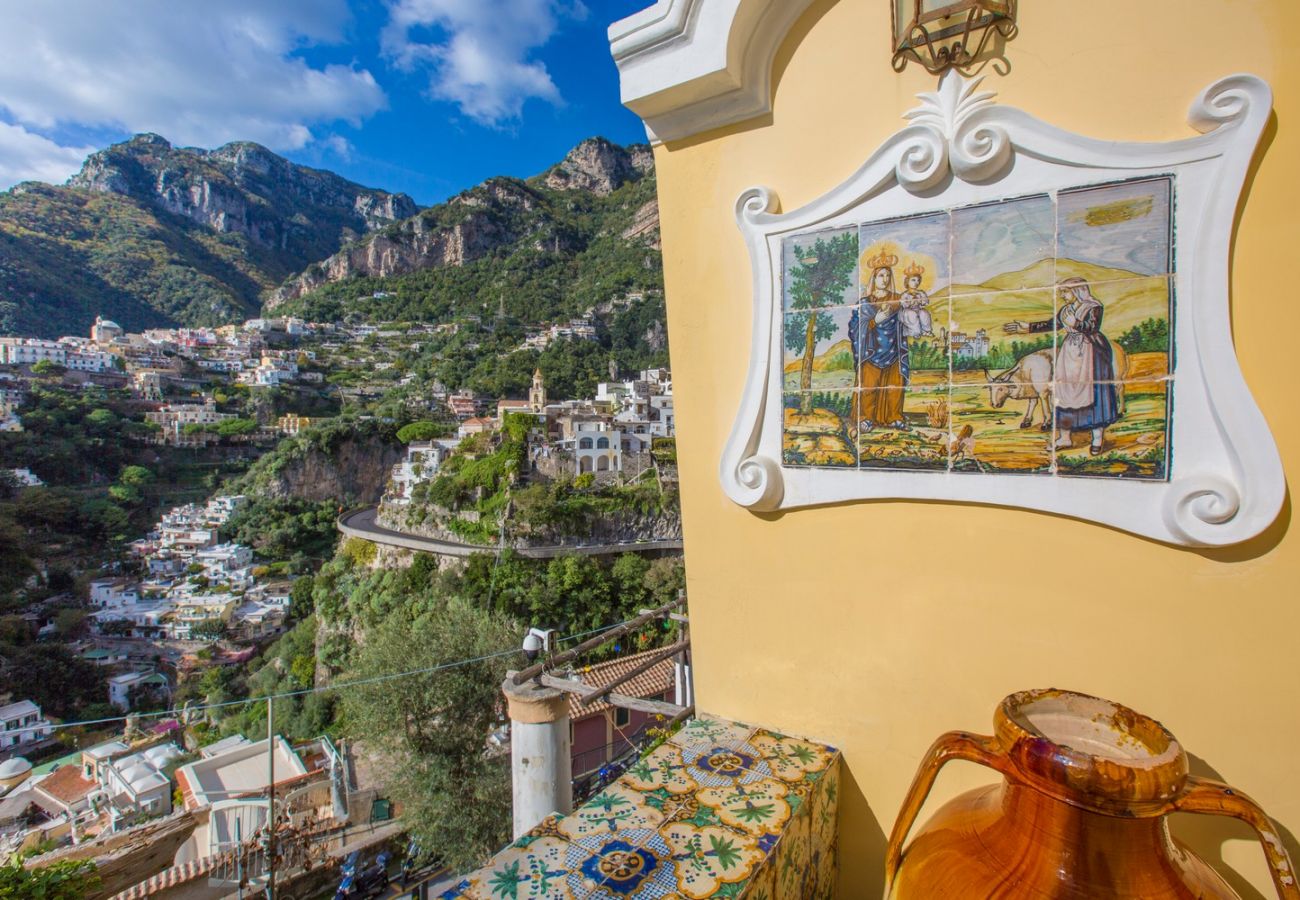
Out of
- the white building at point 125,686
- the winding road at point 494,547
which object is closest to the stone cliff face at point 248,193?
the white building at point 125,686

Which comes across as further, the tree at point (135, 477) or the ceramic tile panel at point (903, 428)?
the tree at point (135, 477)

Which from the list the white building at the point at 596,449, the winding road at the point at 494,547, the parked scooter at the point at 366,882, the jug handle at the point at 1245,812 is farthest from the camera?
the white building at the point at 596,449

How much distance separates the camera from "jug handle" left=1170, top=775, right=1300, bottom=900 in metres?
0.64

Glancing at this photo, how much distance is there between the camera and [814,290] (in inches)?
51.3

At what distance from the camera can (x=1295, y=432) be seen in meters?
0.92

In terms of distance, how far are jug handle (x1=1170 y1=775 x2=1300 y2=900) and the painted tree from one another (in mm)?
861

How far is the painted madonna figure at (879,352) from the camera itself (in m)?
1.21

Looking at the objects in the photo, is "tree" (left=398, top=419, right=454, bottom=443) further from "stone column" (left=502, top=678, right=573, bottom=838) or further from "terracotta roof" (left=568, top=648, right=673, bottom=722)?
"stone column" (left=502, top=678, right=573, bottom=838)

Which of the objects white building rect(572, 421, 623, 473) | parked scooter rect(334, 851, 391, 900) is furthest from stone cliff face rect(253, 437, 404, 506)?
parked scooter rect(334, 851, 391, 900)

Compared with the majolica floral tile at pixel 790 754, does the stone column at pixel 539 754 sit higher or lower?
lower

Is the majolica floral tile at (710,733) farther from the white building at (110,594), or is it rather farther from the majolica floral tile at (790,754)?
the white building at (110,594)

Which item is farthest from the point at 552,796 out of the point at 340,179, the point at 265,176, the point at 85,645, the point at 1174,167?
the point at 340,179

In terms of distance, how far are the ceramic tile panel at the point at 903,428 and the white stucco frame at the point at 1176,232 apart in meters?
0.03

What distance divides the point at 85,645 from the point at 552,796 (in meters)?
31.9
